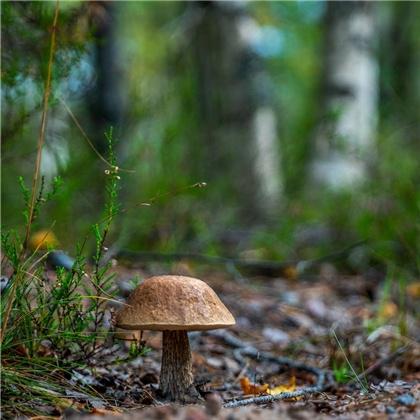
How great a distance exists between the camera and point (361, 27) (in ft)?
25.5

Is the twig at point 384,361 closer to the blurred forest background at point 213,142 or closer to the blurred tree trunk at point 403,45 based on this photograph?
the blurred forest background at point 213,142

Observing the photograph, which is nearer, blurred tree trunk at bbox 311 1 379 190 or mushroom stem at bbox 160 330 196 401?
mushroom stem at bbox 160 330 196 401

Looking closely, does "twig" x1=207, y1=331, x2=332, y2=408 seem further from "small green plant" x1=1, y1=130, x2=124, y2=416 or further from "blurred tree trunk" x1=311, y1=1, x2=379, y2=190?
"blurred tree trunk" x1=311, y1=1, x2=379, y2=190

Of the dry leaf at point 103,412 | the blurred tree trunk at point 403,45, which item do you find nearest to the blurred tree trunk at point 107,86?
the dry leaf at point 103,412

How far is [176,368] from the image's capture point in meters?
2.29

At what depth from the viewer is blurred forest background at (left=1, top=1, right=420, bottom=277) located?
144 inches

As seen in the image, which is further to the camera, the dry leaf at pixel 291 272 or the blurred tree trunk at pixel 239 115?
the blurred tree trunk at pixel 239 115

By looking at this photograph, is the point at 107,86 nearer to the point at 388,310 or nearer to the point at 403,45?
the point at 388,310

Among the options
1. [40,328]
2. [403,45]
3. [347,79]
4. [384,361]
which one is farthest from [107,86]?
[403,45]

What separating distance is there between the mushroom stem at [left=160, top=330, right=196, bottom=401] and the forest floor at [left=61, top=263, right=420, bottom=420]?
7 centimetres

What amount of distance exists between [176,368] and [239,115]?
19.0 ft

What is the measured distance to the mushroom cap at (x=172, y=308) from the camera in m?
2.02

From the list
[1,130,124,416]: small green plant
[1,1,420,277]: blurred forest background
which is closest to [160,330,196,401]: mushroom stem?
[1,130,124,416]: small green plant

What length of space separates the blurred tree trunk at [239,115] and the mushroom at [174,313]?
4.87 meters
